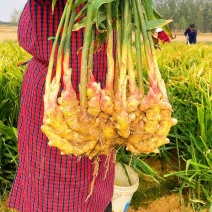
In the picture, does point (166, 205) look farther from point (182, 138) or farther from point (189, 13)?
point (189, 13)

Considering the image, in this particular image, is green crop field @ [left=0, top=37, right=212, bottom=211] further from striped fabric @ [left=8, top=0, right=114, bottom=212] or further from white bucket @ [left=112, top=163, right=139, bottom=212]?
striped fabric @ [left=8, top=0, right=114, bottom=212]

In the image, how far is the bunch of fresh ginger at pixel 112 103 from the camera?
499 millimetres

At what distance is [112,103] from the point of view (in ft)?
1.65

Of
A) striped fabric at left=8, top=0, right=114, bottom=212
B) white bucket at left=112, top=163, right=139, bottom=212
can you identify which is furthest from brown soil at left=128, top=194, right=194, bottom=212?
striped fabric at left=8, top=0, right=114, bottom=212

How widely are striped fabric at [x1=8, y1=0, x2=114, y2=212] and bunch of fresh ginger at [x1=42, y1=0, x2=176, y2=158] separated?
1.23 ft

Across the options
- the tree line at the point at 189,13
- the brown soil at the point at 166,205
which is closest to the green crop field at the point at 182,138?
the brown soil at the point at 166,205

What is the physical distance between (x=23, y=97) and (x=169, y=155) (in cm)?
127

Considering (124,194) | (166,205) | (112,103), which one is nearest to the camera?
(112,103)

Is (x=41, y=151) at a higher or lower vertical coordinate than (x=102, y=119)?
lower

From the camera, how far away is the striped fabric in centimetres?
92

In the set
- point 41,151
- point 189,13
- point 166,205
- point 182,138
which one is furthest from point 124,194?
point 189,13

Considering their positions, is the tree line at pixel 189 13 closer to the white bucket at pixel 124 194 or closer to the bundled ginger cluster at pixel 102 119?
A: the white bucket at pixel 124 194

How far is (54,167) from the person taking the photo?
1.02m

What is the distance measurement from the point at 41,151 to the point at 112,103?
569 mm
